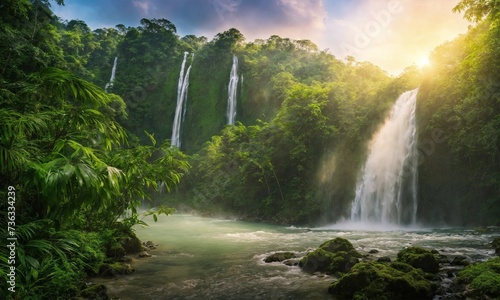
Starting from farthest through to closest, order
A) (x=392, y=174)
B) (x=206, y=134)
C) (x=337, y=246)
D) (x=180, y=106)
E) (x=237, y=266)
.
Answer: (x=180, y=106)
(x=206, y=134)
(x=392, y=174)
(x=337, y=246)
(x=237, y=266)

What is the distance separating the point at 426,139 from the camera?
1961 cm

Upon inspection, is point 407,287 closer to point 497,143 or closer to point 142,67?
point 497,143

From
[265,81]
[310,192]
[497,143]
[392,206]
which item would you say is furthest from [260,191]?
[265,81]

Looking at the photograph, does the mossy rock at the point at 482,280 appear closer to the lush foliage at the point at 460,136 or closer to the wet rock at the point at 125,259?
the wet rock at the point at 125,259

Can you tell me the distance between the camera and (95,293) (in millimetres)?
6273

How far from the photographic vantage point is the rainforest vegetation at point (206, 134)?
13.7 ft

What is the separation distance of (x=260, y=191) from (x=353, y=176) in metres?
8.12

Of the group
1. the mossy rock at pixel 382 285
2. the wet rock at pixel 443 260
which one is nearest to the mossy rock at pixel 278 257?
the mossy rock at pixel 382 285

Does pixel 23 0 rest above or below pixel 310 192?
above

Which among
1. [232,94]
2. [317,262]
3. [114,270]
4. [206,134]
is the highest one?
[232,94]

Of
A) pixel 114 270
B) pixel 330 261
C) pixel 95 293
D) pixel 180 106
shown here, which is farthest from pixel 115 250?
pixel 180 106

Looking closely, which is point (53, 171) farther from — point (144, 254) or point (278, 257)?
point (144, 254)

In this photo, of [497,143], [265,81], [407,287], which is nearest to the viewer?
[407,287]

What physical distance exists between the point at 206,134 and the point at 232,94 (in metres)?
6.61
